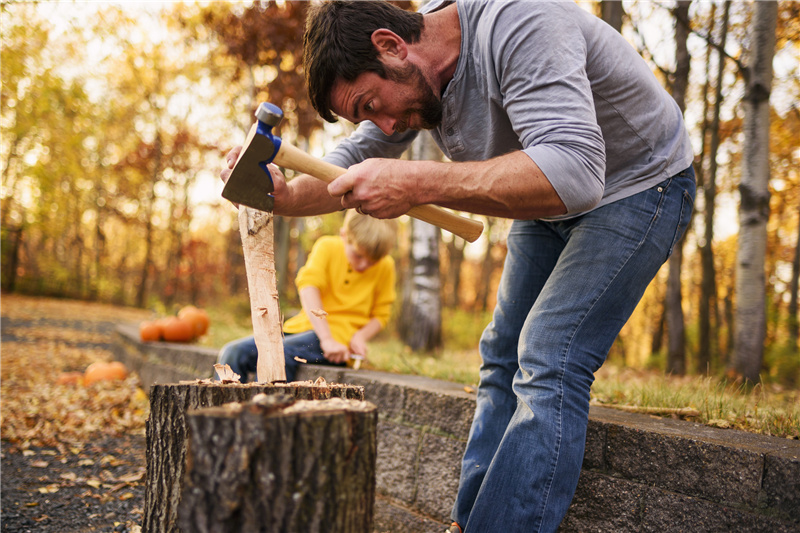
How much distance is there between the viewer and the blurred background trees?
7.76 m

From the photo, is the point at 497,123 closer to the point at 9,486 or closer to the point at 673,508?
the point at 673,508

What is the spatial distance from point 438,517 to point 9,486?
2387 mm

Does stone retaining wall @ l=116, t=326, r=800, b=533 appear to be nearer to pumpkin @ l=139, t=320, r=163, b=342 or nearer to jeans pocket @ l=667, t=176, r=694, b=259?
jeans pocket @ l=667, t=176, r=694, b=259

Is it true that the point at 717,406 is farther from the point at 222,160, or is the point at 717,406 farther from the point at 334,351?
the point at 222,160

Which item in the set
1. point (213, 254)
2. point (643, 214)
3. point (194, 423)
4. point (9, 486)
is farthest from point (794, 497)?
point (213, 254)

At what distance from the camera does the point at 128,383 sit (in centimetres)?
573

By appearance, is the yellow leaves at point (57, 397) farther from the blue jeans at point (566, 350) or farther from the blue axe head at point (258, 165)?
the blue jeans at point (566, 350)

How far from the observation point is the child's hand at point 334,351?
3.20m

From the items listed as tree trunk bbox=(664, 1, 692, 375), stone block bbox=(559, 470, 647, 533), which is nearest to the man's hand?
stone block bbox=(559, 470, 647, 533)

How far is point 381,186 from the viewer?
4.66 feet

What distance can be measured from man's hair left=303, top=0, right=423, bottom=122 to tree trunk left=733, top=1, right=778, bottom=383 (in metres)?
4.36

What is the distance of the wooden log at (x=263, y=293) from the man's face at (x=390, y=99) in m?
0.58

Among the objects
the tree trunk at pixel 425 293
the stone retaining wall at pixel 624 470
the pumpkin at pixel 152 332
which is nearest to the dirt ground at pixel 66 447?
the pumpkin at pixel 152 332

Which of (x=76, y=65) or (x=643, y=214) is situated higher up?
(x=76, y=65)
